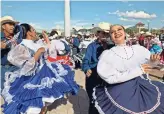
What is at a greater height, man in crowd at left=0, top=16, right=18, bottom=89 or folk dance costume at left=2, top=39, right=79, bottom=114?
man in crowd at left=0, top=16, right=18, bottom=89

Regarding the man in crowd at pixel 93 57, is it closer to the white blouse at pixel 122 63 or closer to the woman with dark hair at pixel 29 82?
the woman with dark hair at pixel 29 82

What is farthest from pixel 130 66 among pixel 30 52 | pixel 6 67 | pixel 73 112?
pixel 73 112

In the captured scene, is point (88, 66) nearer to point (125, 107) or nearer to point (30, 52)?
point (30, 52)

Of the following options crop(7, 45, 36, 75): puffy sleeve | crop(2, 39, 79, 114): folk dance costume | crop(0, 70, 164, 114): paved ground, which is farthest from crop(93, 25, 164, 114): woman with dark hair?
crop(0, 70, 164, 114): paved ground

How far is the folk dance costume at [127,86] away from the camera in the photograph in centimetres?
375

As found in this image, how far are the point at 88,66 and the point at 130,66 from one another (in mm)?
1566

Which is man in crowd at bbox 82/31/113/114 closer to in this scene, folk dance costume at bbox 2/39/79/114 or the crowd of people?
the crowd of people

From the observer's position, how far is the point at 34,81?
549 centimetres

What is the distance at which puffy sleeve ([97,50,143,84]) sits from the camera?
3805mm

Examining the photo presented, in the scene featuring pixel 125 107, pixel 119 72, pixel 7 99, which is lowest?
pixel 7 99

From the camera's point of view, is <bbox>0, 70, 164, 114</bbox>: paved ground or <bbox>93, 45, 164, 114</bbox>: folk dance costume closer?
<bbox>93, 45, 164, 114</bbox>: folk dance costume

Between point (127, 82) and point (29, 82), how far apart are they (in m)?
2.07

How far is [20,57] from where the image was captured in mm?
5125

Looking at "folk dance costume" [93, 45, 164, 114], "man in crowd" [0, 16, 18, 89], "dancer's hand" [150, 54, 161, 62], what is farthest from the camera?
"man in crowd" [0, 16, 18, 89]
